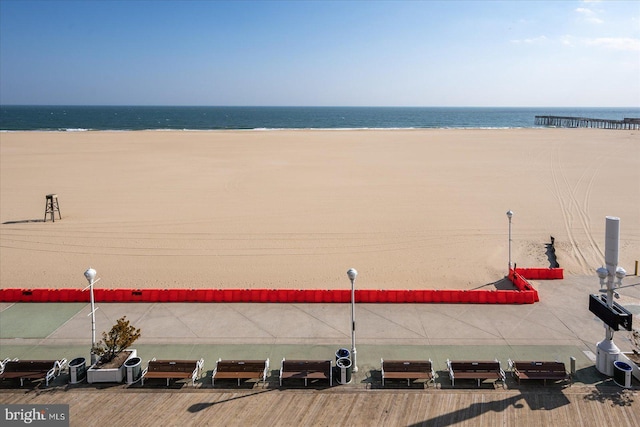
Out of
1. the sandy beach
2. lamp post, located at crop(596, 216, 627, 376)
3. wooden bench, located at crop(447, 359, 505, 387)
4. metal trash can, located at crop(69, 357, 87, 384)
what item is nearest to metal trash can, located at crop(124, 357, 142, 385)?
metal trash can, located at crop(69, 357, 87, 384)

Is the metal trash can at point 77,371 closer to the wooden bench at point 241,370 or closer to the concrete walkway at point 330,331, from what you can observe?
the concrete walkway at point 330,331

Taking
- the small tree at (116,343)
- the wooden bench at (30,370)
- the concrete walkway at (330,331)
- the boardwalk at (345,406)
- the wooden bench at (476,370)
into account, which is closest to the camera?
the boardwalk at (345,406)

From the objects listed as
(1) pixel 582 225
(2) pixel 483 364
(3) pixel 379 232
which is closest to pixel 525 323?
(2) pixel 483 364

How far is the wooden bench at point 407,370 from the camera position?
12.8m

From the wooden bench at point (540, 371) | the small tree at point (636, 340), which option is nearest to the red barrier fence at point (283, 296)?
the small tree at point (636, 340)

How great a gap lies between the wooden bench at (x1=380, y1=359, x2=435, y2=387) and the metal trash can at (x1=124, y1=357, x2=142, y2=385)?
6773mm

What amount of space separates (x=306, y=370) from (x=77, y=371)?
6280 millimetres

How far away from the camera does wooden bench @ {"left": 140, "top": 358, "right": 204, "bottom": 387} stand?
1295cm

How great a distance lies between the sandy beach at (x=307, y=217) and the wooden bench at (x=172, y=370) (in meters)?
8.47

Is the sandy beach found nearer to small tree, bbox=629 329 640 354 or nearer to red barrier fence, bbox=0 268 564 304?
red barrier fence, bbox=0 268 564 304

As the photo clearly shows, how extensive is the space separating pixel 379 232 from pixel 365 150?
1613 inches

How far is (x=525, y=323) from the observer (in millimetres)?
16859

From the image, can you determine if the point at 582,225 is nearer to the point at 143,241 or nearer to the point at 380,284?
the point at 380,284

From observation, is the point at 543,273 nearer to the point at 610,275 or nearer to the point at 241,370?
the point at 610,275
